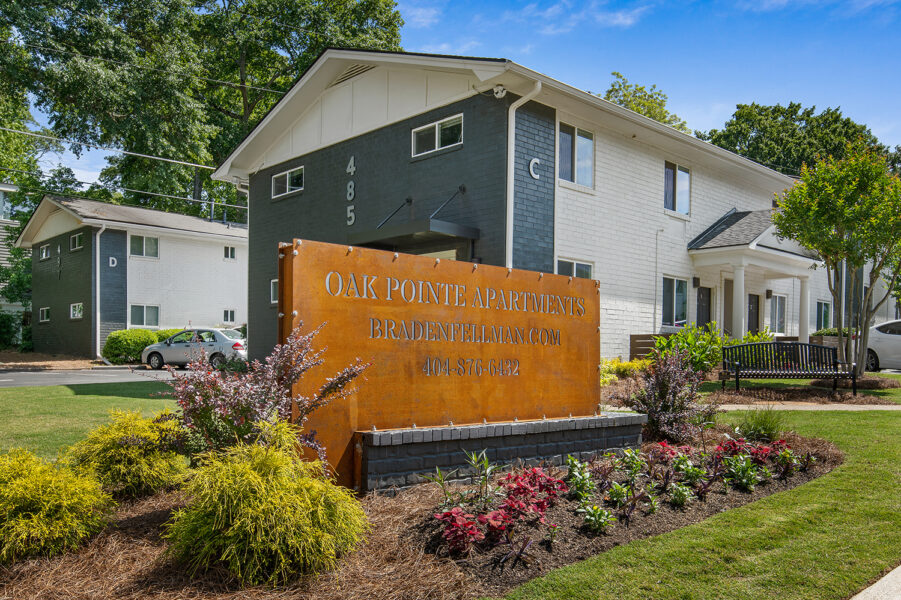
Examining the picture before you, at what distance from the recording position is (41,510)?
379cm

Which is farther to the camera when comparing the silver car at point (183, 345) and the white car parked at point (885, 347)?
the silver car at point (183, 345)

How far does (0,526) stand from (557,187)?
12453 mm

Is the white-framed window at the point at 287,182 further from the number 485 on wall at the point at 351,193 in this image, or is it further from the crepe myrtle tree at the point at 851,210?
the crepe myrtle tree at the point at 851,210

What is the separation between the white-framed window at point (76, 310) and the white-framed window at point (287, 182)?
Answer: 552 inches

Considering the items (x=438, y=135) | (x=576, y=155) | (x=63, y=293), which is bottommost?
(x=63, y=293)

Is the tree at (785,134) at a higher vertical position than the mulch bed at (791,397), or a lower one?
higher

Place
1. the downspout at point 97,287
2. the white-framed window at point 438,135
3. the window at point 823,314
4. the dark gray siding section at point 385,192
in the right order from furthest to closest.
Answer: the downspout at point 97,287, the window at point 823,314, the white-framed window at point 438,135, the dark gray siding section at point 385,192

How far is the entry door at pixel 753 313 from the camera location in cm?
2208

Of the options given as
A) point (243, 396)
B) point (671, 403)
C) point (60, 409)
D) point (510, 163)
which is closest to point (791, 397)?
point (671, 403)

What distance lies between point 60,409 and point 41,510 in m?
7.90

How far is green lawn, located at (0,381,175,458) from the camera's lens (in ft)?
25.7

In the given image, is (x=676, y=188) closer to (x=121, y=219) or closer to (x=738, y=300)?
(x=738, y=300)

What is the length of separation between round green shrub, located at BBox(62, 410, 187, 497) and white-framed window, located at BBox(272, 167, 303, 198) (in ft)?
48.6

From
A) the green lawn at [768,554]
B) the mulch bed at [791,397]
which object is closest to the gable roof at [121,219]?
the mulch bed at [791,397]
